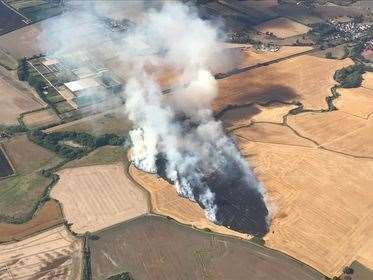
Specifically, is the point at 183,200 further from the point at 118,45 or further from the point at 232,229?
the point at 118,45

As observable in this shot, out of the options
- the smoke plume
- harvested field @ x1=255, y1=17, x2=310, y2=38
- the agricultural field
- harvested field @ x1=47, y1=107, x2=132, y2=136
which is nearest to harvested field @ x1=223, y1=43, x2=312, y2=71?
the smoke plume

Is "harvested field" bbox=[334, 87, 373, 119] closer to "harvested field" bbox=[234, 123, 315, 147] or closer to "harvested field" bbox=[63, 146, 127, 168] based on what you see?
"harvested field" bbox=[234, 123, 315, 147]

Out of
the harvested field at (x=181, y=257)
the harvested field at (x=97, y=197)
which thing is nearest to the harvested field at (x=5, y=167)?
the harvested field at (x=97, y=197)

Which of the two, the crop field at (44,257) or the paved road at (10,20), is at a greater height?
the crop field at (44,257)

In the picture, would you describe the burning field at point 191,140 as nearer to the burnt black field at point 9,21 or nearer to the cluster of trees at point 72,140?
the cluster of trees at point 72,140

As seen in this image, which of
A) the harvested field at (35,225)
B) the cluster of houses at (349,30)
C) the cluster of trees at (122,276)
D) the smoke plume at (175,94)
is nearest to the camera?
the cluster of trees at (122,276)

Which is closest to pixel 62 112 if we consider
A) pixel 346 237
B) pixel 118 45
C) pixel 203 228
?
pixel 118 45
